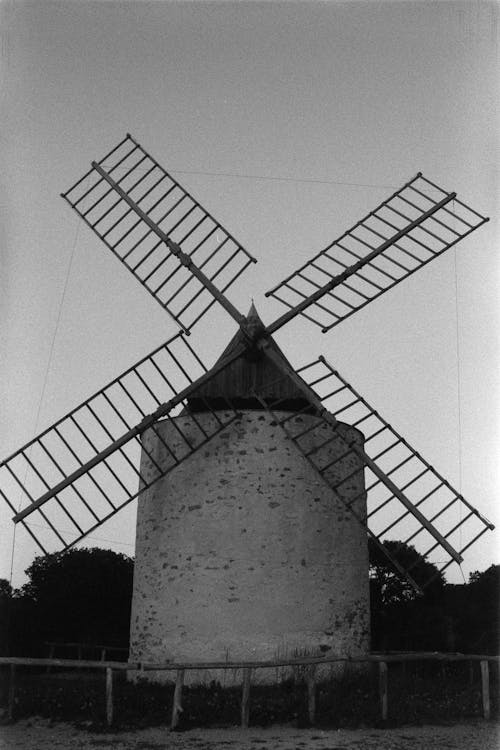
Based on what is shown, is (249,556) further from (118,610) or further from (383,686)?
(118,610)

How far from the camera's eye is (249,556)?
31.1ft

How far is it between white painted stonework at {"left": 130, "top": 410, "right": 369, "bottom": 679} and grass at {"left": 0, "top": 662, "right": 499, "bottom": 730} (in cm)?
48

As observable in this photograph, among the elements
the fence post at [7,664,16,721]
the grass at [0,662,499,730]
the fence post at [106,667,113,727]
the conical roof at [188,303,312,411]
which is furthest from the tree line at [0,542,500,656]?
the fence post at [106,667,113,727]

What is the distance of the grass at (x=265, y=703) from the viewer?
743cm

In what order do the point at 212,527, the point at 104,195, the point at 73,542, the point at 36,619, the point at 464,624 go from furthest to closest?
the point at 464,624 < the point at 36,619 < the point at 104,195 < the point at 212,527 < the point at 73,542

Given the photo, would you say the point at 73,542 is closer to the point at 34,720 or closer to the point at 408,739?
the point at 34,720

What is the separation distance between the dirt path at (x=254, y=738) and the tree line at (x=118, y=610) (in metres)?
9.26

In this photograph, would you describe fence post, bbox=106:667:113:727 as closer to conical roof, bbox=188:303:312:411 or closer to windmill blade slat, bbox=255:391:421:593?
windmill blade slat, bbox=255:391:421:593

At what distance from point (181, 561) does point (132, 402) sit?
6.89 ft

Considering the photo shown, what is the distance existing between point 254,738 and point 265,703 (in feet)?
4.20

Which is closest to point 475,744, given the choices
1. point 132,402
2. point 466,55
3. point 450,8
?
point 132,402

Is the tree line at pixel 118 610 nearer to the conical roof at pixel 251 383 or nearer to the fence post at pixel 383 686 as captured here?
the conical roof at pixel 251 383

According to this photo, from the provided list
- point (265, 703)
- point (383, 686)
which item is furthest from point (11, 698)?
point (383, 686)

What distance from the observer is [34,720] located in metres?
7.47
